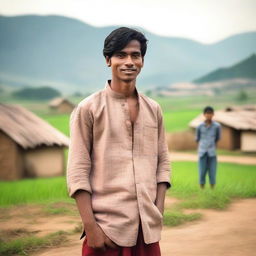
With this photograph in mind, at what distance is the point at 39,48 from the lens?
140625 mm

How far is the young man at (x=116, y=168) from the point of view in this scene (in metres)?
2.06

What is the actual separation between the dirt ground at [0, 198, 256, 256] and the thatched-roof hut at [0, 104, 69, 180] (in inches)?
179

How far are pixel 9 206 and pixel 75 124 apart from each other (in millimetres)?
5421

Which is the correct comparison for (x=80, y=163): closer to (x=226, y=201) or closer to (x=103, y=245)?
(x=103, y=245)

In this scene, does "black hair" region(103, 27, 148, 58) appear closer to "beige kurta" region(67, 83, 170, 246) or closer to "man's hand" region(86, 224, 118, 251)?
"beige kurta" region(67, 83, 170, 246)

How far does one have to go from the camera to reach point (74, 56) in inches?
5925

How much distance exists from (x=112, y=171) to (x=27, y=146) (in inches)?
372

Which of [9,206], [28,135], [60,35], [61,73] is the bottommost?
[9,206]

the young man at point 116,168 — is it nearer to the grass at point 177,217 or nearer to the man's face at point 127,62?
the man's face at point 127,62

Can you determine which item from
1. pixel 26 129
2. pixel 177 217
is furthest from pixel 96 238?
pixel 26 129

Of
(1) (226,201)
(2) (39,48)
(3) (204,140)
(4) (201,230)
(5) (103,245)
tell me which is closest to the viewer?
(5) (103,245)

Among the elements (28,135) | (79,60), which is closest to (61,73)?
(79,60)

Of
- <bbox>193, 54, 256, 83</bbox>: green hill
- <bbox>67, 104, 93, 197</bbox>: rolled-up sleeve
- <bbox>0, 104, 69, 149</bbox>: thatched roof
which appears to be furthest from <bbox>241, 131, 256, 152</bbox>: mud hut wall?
<bbox>193, 54, 256, 83</bbox>: green hill

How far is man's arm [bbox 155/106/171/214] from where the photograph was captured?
222 centimetres
